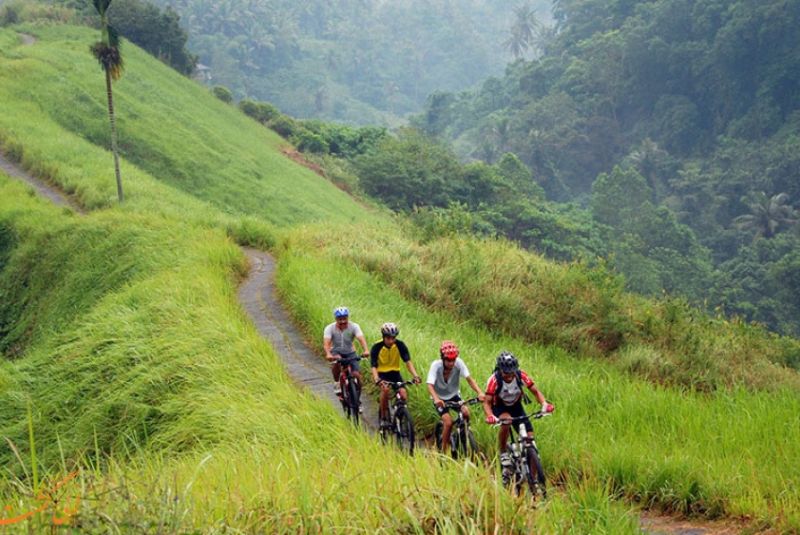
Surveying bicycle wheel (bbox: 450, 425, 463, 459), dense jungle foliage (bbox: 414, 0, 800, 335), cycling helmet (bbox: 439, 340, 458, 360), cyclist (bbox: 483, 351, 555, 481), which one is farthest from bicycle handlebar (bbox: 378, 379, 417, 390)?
dense jungle foliage (bbox: 414, 0, 800, 335)

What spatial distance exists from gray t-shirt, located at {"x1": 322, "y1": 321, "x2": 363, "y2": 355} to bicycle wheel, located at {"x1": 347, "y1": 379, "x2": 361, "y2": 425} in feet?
2.22

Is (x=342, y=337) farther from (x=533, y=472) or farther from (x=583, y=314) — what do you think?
(x=583, y=314)

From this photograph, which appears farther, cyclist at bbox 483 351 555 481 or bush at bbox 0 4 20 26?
bush at bbox 0 4 20 26

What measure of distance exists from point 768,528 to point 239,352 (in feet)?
23.6

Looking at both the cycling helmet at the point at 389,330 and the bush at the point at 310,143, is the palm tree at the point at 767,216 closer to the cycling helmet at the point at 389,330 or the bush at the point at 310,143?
the bush at the point at 310,143

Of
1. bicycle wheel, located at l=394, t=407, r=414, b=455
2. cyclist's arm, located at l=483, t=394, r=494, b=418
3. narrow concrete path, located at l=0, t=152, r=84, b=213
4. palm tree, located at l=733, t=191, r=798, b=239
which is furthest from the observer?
palm tree, located at l=733, t=191, r=798, b=239

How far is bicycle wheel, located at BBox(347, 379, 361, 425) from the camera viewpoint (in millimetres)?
9188

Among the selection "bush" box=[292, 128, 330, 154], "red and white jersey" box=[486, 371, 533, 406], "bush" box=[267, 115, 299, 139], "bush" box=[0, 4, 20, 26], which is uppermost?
"bush" box=[0, 4, 20, 26]

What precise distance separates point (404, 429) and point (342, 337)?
2.01m

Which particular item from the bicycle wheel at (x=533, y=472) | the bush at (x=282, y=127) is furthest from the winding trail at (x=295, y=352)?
the bush at (x=282, y=127)

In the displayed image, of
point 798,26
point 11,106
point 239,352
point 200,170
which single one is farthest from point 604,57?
point 239,352

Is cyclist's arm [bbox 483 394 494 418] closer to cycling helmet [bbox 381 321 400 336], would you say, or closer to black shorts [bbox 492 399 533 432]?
black shorts [bbox 492 399 533 432]

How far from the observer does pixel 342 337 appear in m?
9.87

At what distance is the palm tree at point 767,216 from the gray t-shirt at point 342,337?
61.9m
